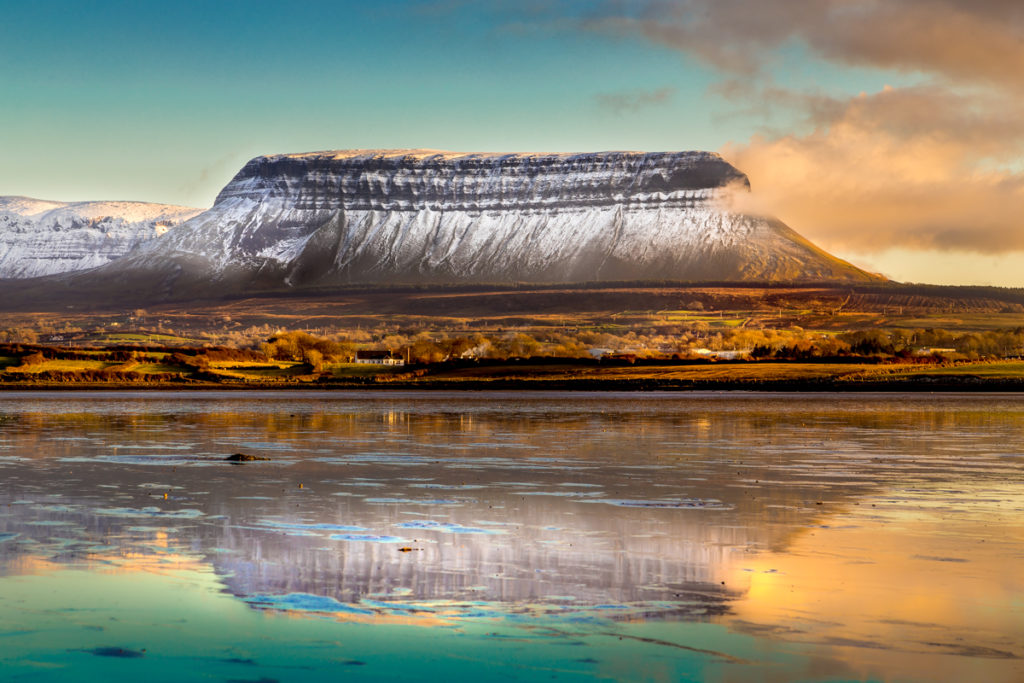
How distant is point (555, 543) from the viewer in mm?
16953

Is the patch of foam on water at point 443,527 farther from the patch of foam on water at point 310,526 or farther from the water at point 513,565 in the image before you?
the patch of foam on water at point 310,526

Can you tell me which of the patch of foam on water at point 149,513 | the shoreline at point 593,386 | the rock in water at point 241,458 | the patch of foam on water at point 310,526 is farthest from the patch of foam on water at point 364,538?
the shoreline at point 593,386

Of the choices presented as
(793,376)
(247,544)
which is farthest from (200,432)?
(793,376)

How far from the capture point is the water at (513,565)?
1134 centimetres

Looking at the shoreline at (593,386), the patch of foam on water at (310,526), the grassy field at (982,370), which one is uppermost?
the grassy field at (982,370)

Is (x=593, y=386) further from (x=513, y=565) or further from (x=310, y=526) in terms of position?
(x=513, y=565)

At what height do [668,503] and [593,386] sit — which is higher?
[668,503]

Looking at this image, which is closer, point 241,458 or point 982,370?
point 241,458

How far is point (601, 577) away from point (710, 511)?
18.5ft

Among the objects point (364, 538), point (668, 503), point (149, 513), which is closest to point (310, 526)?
point (364, 538)

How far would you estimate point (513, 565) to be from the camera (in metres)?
15.3

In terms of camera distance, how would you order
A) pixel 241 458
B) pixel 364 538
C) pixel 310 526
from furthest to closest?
pixel 241 458, pixel 310 526, pixel 364 538

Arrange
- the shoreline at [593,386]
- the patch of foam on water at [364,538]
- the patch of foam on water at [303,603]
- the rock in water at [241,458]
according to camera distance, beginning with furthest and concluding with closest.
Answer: the shoreline at [593,386]
the rock in water at [241,458]
the patch of foam on water at [364,538]
the patch of foam on water at [303,603]

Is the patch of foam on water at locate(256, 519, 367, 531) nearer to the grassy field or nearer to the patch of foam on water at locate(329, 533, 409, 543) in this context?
the patch of foam on water at locate(329, 533, 409, 543)
